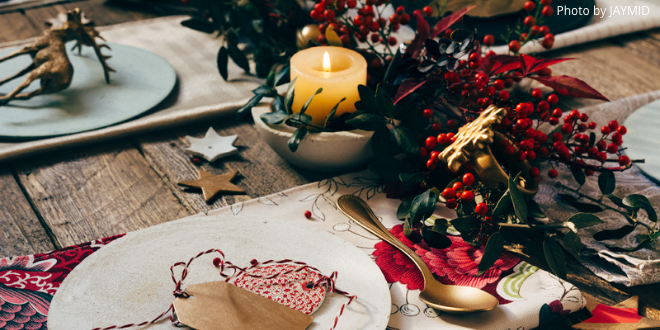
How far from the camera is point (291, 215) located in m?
0.56

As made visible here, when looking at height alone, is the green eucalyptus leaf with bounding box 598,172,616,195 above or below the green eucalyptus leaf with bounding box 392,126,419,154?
below

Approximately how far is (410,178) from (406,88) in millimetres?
101

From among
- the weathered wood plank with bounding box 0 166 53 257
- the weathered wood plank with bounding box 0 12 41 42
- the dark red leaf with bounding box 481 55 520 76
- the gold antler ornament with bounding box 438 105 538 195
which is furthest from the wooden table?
the weathered wood plank with bounding box 0 12 41 42

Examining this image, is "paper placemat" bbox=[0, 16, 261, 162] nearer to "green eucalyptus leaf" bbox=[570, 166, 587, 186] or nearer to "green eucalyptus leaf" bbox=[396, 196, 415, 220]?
"green eucalyptus leaf" bbox=[396, 196, 415, 220]

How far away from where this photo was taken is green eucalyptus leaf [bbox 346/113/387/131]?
Result: 22.1 inches

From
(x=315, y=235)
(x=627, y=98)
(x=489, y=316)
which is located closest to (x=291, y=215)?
(x=315, y=235)

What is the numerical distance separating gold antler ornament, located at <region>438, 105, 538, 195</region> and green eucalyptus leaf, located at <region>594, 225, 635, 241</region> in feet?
0.24

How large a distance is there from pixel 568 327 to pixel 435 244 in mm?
132

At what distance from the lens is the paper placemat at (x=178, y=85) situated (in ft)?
2.21

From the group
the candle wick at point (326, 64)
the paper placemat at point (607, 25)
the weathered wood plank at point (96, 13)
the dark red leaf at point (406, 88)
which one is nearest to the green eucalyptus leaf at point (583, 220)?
the dark red leaf at point (406, 88)

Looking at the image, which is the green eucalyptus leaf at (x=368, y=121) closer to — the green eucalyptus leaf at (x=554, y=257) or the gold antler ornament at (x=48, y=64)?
the green eucalyptus leaf at (x=554, y=257)

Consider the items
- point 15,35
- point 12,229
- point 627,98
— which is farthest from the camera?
point 15,35

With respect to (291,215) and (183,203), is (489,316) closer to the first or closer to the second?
(291,215)

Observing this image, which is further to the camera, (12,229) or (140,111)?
(140,111)
